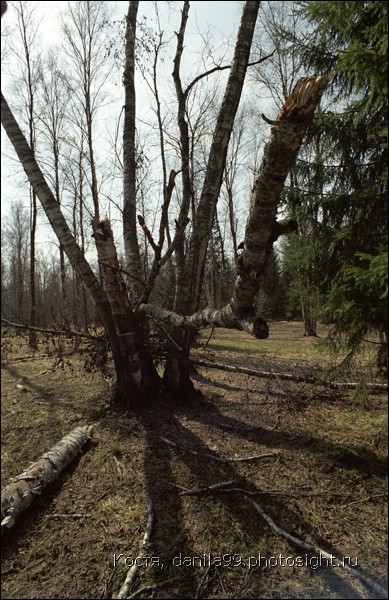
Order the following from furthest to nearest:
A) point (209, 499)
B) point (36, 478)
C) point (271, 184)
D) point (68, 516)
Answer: point (36, 478) → point (209, 499) → point (68, 516) → point (271, 184)

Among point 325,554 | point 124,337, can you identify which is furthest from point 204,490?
point 124,337

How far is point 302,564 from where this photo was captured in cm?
241

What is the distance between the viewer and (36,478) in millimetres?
3299

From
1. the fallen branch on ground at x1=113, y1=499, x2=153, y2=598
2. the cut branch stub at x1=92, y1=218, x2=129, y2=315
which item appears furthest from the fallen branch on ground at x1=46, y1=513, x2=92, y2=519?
the cut branch stub at x1=92, y1=218, x2=129, y2=315

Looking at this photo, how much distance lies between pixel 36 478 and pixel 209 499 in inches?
66.6

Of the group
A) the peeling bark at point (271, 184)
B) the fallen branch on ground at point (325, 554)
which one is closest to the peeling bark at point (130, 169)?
the peeling bark at point (271, 184)

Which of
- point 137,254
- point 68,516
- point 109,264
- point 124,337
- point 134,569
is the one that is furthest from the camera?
point 137,254

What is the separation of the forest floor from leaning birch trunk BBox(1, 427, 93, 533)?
117 millimetres

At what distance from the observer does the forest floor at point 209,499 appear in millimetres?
2354

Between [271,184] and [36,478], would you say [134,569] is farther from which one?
[271,184]

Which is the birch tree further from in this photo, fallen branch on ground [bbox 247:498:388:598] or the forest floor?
fallen branch on ground [bbox 247:498:388:598]

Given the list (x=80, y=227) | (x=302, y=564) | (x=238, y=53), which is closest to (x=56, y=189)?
(x=80, y=227)

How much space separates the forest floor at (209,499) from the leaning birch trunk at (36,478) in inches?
4.6

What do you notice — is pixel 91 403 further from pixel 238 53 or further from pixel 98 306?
pixel 238 53
